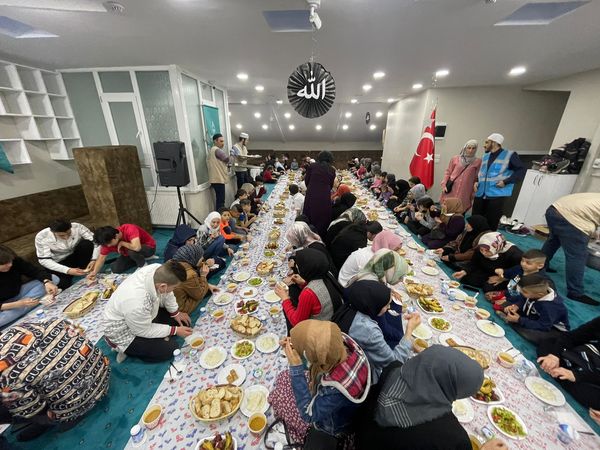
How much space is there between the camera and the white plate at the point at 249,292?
8.60ft

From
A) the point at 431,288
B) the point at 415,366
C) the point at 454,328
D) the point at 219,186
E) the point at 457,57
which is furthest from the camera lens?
the point at 219,186

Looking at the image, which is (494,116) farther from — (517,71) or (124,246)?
(124,246)

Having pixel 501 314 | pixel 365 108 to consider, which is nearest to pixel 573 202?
pixel 501 314

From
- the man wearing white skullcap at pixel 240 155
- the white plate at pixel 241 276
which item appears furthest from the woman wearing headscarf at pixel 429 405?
the man wearing white skullcap at pixel 240 155

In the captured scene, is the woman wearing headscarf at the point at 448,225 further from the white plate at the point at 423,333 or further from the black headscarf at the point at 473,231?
the white plate at the point at 423,333

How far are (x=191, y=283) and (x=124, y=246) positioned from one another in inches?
57.6

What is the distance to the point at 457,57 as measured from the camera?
3.51m

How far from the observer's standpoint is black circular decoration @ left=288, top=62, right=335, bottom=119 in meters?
2.62

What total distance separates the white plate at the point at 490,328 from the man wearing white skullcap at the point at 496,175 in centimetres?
288

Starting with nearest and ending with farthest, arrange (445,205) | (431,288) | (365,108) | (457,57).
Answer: (431,288), (457,57), (445,205), (365,108)

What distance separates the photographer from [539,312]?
2109mm

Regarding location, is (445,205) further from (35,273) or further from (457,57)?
(35,273)

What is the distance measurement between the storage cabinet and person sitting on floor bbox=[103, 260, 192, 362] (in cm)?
632

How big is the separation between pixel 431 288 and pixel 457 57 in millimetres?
3432
